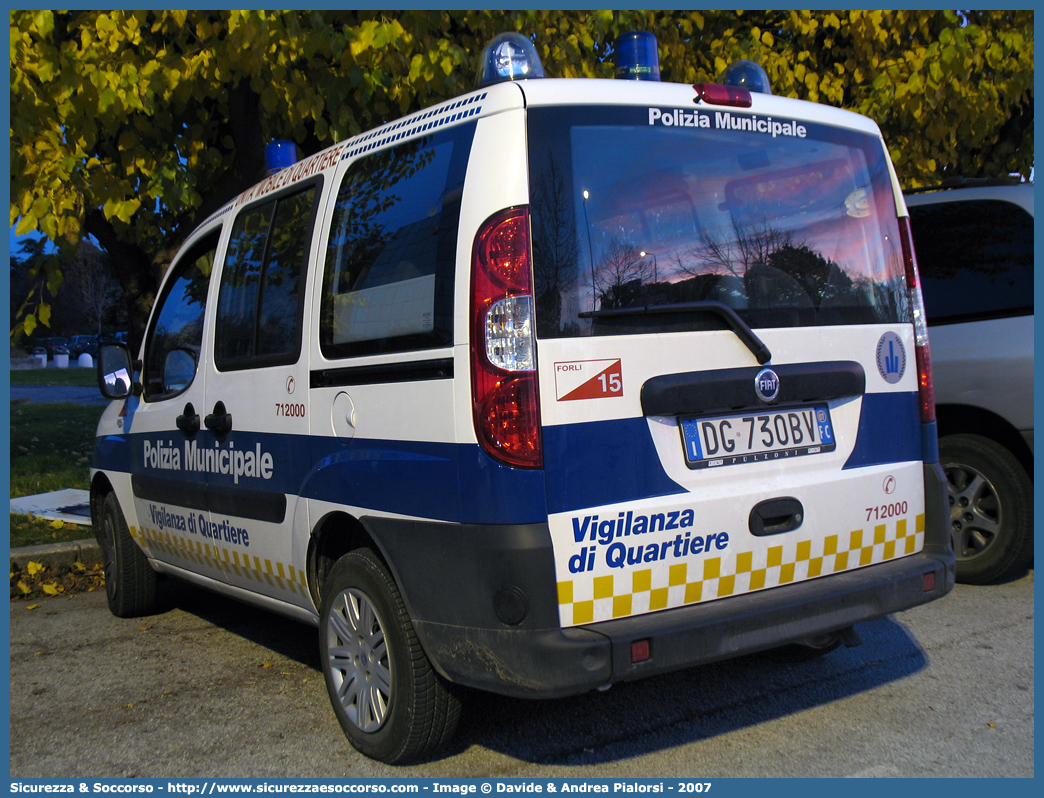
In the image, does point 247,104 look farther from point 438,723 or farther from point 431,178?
point 438,723

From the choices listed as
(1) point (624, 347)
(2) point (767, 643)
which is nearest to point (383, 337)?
(1) point (624, 347)

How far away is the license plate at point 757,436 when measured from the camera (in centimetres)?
301

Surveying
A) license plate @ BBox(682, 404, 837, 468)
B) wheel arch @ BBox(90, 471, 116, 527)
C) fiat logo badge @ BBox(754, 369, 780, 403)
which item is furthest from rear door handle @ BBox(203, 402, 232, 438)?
fiat logo badge @ BBox(754, 369, 780, 403)

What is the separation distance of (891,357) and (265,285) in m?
2.36

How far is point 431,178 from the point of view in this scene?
3.12m

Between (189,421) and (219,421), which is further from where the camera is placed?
(189,421)

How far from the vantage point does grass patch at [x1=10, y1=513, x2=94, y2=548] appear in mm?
6711

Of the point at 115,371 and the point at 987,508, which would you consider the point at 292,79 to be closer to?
the point at 115,371

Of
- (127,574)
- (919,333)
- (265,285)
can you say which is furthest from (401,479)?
(127,574)

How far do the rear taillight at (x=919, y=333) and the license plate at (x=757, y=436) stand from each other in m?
0.54

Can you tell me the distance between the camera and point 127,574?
529cm

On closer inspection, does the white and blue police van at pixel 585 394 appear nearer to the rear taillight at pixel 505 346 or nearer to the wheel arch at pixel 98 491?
the rear taillight at pixel 505 346

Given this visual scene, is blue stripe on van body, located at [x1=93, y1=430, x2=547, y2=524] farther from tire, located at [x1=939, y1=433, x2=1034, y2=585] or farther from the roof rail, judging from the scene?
the roof rail
